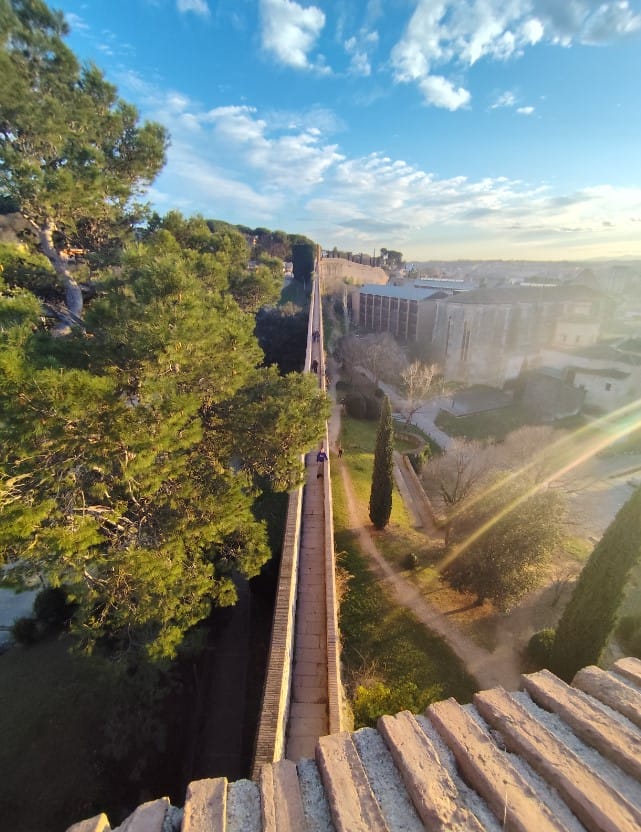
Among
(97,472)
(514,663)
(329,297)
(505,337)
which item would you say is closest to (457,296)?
(505,337)

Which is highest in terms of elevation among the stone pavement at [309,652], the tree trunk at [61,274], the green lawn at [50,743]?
the tree trunk at [61,274]

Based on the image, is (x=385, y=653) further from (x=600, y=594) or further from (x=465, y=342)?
(x=465, y=342)

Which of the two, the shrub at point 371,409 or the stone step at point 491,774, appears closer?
the stone step at point 491,774

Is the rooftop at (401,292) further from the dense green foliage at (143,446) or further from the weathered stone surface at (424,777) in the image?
the weathered stone surface at (424,777)

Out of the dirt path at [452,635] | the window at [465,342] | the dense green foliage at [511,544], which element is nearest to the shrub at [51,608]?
the dirt path at [452,635]

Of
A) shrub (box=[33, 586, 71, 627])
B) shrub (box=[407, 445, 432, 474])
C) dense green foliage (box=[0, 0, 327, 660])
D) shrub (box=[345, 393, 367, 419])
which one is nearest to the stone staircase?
dense green foliage (box=[0, 0, 327, 660])

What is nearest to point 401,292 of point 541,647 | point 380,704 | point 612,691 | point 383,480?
point 383,480
